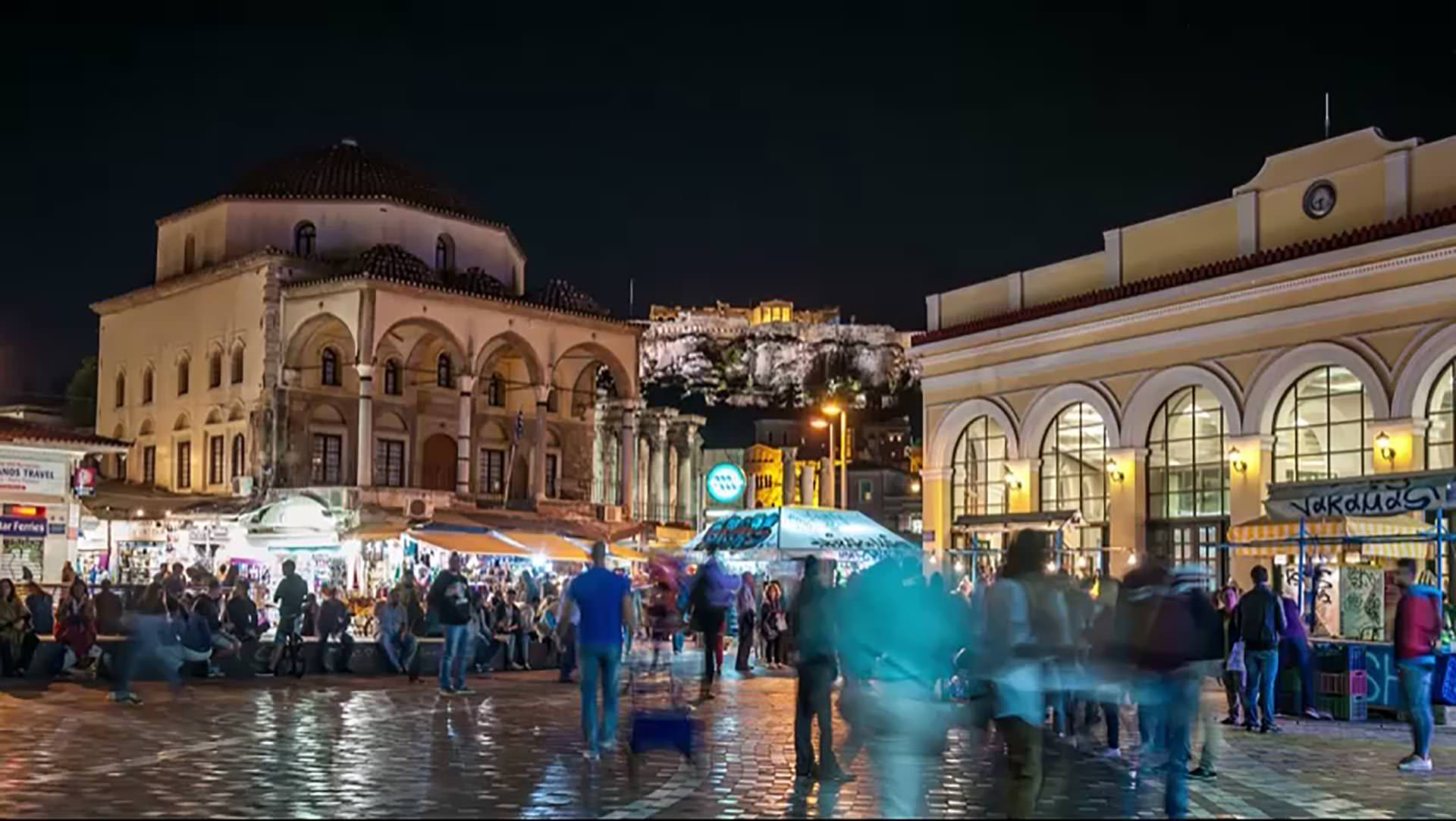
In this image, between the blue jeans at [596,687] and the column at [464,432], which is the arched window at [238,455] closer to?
the column at [464,432]

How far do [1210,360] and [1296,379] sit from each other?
6.26ft

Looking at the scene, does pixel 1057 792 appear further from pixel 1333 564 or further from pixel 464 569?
pixel 464 569

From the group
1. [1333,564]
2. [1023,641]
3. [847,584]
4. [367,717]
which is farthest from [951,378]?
Result: [1023,641]

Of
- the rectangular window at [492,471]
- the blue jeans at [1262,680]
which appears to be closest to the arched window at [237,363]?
the rectangular window at [492,471]

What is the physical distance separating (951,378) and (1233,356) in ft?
26.6

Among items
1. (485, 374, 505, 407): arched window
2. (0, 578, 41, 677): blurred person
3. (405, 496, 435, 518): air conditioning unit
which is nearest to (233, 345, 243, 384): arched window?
(405, 496, 435, 518): air conditioning unit

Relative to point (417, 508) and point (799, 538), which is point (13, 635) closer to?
point (799, 538)

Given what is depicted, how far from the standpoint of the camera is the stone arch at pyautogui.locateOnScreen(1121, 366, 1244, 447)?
29.2m

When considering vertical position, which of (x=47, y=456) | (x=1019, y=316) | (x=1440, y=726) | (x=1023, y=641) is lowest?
(x=1440, y=726)

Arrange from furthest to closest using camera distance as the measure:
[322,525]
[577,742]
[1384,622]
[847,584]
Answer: [322,525], [1384,622], [577,742], [847,584]

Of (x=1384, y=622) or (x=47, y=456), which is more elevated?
(x=47, y=456)

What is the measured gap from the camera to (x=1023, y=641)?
877cm

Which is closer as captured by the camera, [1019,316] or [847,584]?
[847,584]

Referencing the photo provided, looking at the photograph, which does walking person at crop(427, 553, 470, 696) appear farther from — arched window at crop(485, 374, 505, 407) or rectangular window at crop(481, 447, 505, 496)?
arched window at crop(485, 374, 505, 407)
